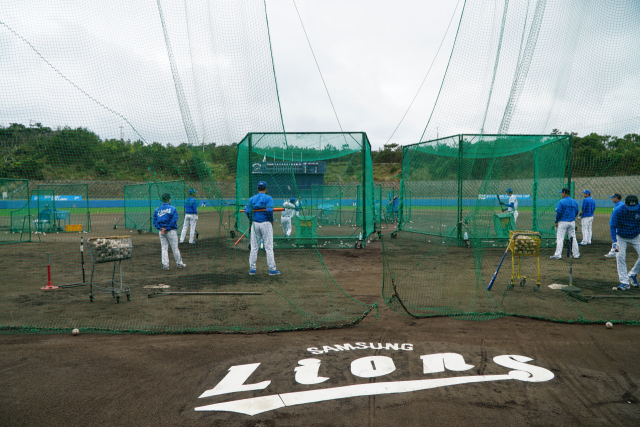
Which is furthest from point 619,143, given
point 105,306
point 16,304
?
point 16,304

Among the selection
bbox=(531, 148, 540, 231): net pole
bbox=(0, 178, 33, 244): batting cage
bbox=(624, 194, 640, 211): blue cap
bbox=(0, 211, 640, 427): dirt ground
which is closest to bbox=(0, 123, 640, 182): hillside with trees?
bbox=(624, 194, 640, 211): blue cap

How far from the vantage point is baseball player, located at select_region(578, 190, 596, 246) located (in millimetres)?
12547

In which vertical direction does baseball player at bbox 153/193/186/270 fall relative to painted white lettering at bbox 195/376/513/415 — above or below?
above

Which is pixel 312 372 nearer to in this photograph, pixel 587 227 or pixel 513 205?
pixel 513 205

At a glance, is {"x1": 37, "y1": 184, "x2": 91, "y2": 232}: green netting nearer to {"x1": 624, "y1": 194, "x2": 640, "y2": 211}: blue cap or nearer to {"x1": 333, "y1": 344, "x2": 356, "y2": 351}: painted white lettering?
{"x1": 333, "y1": 344, "x2": 356, "y2": 351}: painted white lettering

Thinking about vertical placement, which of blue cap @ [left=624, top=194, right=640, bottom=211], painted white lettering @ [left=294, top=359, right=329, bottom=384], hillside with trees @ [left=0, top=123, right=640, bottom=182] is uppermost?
hillside with trees @ [left=0, top=123, right=640, bottom=182]

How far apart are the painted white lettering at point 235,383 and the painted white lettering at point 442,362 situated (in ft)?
5.50

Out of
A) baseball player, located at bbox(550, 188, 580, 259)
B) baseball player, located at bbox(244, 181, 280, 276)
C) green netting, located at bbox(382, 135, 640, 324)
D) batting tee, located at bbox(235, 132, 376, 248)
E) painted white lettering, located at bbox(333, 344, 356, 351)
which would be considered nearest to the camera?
painted white lettering, located at bbox(333, 344, 356, 351)

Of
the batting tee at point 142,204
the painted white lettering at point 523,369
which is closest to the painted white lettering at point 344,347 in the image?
the painted white lettering at point 523,369

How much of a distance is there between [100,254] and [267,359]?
366 centimetres

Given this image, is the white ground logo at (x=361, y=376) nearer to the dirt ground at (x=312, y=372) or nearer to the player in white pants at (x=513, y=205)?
the dirt ground at (x=312, y=372)

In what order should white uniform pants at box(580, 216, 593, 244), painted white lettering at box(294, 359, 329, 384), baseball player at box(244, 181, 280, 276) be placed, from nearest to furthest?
1. painted white lettering at box(294, 359, 329, 384)
2. baseball player at box(244, 181, 280, 276)
3. white uniform pants at box(580, 216, 593, 244)

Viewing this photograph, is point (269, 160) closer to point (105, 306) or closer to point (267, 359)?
point (105, 306)

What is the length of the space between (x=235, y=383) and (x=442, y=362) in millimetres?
2191
